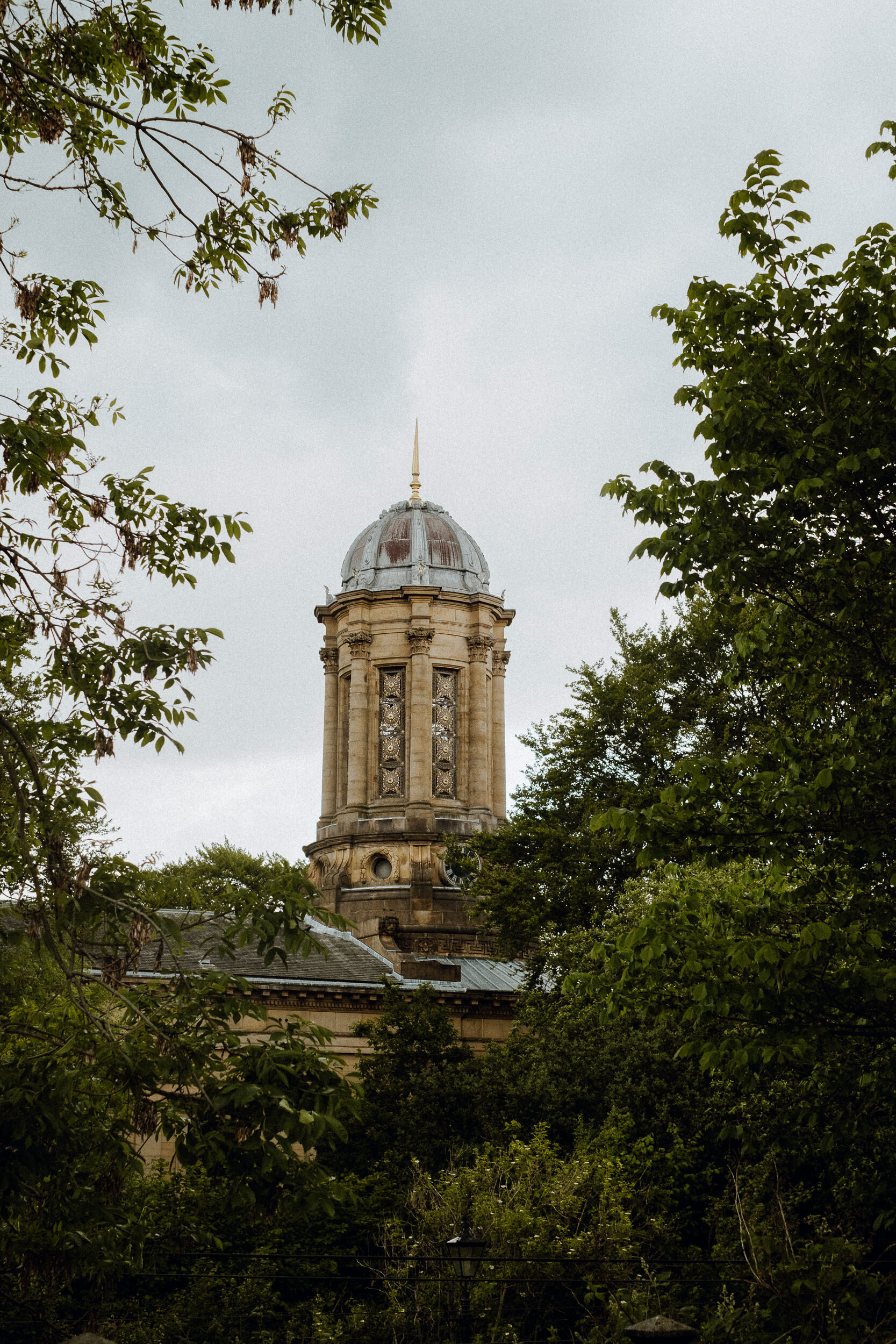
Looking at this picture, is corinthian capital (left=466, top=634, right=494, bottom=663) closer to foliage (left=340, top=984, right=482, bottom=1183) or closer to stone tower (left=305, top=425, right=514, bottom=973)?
stone tower (left=305, top=425, right=514, bottom=973)

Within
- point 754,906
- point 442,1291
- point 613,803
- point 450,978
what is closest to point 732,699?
point 613,803

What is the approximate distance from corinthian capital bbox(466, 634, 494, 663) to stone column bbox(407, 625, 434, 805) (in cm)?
170

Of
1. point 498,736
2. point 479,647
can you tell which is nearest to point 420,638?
point 479,647

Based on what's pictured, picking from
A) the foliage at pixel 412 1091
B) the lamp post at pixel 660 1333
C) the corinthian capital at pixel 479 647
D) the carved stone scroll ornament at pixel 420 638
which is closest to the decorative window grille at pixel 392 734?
the carved stone scroll ornament at pixel 420 638

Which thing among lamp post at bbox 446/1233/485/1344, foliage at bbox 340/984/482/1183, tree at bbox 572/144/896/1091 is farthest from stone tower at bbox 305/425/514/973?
tree at bbox 572/144/896/1091

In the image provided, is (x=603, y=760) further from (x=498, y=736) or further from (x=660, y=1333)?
(x=660, y=1333)

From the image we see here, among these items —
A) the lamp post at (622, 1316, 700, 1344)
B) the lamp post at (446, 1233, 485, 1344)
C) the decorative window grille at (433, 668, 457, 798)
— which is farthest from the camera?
the decorative window grille at (433, 668, 457, 798)

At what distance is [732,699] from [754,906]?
21.4 m

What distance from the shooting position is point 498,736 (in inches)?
1951

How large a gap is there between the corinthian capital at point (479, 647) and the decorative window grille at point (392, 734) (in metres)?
2.64

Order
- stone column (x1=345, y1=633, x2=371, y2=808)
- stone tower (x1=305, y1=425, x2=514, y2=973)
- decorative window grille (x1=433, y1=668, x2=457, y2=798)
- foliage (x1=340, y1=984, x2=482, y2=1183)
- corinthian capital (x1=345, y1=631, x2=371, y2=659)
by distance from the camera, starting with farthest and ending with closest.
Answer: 1. corinthian capital (x1=345, y1=631, x2=371, y2=659)
2. decorative window grille (x1=433, y1=668, x2=457, y2=798)
3. stone column (x1=345, y1=633, x2=371, y2=808)
4. stone tower (x1=305, y1=425, x2=514, y2=973)
5. foliage (x1=340, y1=984, x2=482, y2=1183)

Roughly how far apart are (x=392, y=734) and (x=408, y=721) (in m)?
1.13

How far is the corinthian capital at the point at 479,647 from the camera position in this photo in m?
49.3

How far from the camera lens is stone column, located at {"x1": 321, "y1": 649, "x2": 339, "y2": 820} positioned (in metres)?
48.8
